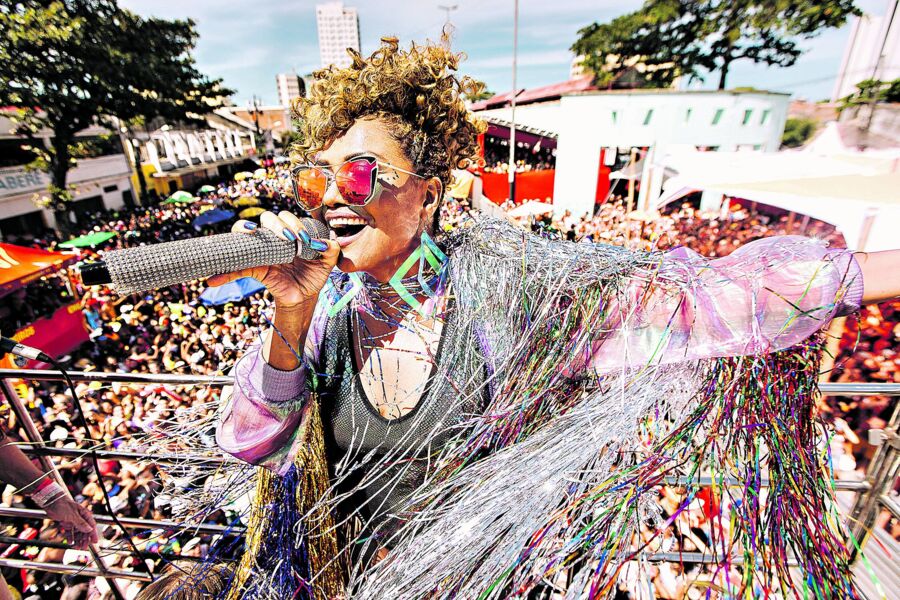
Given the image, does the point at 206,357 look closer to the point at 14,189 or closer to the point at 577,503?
the point at 577,503

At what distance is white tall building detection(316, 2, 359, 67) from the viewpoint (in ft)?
443

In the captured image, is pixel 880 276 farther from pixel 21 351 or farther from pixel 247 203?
pixel 247 203

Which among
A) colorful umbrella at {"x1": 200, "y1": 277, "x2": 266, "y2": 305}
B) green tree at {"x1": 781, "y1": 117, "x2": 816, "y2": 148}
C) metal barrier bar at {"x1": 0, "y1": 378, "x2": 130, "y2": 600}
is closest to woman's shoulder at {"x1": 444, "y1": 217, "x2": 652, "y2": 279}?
metal barrier bar at {"x1": 0, "y1": 378, "x2": 130, "y2": 600}

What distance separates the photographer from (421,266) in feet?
4.25

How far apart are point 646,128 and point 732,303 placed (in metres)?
17.7

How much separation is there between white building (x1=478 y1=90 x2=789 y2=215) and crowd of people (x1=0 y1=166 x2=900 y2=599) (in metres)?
6.66

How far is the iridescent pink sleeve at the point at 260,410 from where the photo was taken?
1227mm

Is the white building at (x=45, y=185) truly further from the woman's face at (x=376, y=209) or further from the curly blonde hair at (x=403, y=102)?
the woman's face at (x=376, y=209)

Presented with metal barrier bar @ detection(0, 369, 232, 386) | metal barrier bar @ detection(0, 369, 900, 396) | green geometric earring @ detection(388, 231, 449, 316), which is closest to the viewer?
green geometric earring @ detection(388, 231, 449, 316)

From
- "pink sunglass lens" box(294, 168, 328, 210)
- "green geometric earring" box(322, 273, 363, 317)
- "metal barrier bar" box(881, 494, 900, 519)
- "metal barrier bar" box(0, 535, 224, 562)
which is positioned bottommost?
"metal barrier bar" box(0, 535, 224, 562)

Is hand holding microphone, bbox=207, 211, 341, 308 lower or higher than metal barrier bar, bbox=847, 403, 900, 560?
higher

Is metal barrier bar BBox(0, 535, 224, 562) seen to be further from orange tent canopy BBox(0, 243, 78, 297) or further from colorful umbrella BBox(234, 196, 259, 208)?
colorful umbrella BBox(234, 196, 259, 208)

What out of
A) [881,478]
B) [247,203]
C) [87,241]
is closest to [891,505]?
[881,478]

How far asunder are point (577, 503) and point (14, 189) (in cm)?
2609
